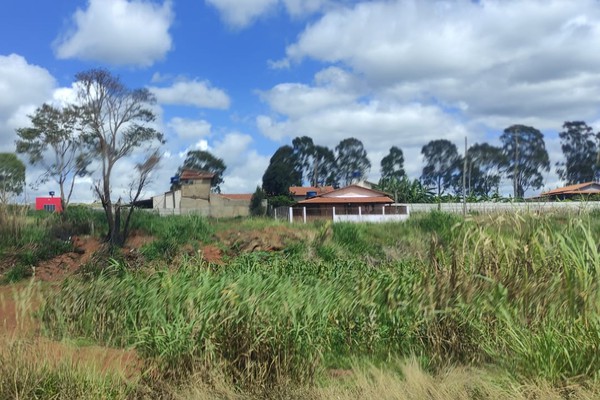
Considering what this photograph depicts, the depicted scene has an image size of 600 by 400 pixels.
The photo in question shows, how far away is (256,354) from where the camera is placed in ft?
18.5

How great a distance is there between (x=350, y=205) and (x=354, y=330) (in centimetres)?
3634

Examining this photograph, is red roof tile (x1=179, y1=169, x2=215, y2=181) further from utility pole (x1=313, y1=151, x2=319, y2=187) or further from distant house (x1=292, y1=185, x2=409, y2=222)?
utility pole (x1=313, y1=151, x2=319, y2=187)

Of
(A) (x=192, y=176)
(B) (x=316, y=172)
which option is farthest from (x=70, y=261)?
(B) (x=316, y=172)

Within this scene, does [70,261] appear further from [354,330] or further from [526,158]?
[526,158]

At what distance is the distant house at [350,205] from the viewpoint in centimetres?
3156

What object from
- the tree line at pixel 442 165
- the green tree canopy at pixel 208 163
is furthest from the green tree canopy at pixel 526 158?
the green tree canopy at pixel 208 163

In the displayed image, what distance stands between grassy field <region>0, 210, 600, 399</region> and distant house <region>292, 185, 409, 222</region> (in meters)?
22.4

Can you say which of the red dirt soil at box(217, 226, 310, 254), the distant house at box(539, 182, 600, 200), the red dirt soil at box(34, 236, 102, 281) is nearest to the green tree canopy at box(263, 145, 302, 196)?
the red dirt soil at box(217, 226, 310, 254)

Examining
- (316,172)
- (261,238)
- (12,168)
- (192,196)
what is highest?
(316,172)

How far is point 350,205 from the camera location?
1699 inches

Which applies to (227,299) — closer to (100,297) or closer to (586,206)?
(100,297)

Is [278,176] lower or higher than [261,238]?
higher

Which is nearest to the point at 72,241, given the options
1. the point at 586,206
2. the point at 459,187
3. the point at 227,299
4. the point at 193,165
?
the point at 227,299

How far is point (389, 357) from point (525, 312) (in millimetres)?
1470
